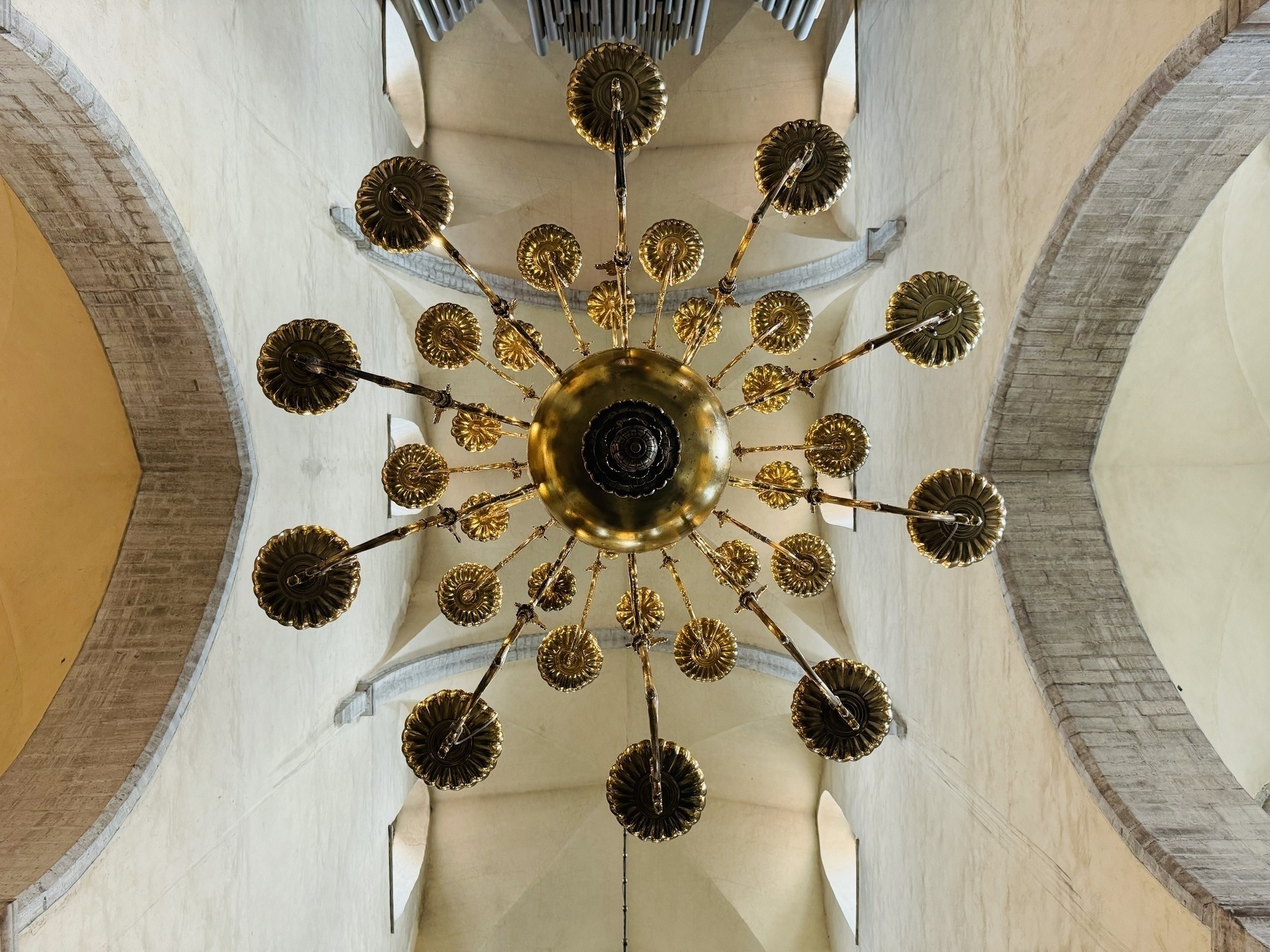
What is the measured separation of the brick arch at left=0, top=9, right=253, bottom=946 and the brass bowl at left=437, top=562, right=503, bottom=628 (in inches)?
54.0

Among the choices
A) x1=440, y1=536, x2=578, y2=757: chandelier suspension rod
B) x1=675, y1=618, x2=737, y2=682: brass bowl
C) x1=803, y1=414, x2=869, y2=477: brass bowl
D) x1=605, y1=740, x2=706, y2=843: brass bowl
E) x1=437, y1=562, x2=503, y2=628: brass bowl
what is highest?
x1=803, y1=414, x2=869, y2=477: brass bowl

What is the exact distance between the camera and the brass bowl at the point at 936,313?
9.89 ft

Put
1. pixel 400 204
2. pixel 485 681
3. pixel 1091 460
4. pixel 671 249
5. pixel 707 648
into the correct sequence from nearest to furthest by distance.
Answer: pixel 485 681
pixel 400 204
pixel 671 249
pixel 707 648
pixel 1091 460

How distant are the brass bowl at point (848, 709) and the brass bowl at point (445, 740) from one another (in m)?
1.09

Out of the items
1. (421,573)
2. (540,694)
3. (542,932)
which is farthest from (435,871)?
(421,573)

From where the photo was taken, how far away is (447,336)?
3.83m

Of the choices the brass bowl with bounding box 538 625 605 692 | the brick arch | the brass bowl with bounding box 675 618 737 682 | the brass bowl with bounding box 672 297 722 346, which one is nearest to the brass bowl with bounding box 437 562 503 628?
the brass bowl with bounding box 538 625 605 692

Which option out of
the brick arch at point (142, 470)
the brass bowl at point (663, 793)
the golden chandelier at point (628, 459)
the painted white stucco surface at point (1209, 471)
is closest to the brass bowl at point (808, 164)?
the golden chandelier at point (628, 459)

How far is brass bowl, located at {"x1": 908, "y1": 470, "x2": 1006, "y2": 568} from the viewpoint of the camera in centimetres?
293

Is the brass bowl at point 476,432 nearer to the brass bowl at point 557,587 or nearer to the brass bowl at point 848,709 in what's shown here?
the brass bowl at point 557,587

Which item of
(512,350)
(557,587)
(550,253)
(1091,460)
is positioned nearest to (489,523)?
(557,587)

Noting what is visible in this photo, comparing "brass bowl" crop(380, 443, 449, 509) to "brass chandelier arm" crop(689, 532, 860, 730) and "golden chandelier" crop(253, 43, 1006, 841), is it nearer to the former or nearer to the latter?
"golden chandelier" crop(253, 43, 1006, 841)

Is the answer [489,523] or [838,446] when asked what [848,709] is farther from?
[489,523]

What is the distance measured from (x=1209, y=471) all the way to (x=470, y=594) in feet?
15.7
